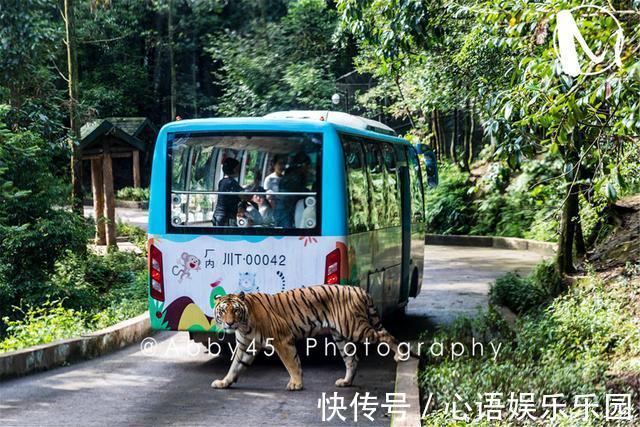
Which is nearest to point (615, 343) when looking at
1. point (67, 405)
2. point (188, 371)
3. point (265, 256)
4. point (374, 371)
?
point (374, 371)

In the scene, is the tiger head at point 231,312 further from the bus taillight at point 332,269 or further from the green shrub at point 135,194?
the green shrub at point 135,194

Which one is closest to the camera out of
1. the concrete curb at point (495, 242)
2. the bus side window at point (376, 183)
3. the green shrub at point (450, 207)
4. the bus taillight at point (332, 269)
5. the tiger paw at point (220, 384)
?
the tiger paw at point (220, 384)

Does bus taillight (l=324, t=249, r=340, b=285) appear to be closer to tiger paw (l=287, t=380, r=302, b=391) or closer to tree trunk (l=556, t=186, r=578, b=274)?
tiger paw (l=287, t=380, r=302, b=391)

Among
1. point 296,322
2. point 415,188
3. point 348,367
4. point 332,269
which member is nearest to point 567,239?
point 415,188

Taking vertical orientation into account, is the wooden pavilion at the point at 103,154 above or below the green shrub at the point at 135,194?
above

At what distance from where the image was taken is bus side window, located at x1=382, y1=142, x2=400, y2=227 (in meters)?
12.6

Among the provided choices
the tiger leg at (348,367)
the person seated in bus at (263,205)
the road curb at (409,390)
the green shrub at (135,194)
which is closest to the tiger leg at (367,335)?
the tiger leg at (348,367)

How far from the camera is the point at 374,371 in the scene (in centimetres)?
1039

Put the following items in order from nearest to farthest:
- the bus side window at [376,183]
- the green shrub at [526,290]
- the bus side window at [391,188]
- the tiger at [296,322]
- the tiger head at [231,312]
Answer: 1. the tiger head at [231,312]
2. the tiger at [296,322]
3. the bus side window at [376,183]
4. the bus side window at [391,188]
5. the green shrub at [526,290]

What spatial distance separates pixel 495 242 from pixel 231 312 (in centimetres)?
2041

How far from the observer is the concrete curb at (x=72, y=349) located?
10086 millimetres

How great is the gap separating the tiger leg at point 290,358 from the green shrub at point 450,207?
21.5 meters

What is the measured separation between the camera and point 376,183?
11867mm

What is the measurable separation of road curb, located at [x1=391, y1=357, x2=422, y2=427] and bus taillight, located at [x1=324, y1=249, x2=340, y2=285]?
1107 millimetres
